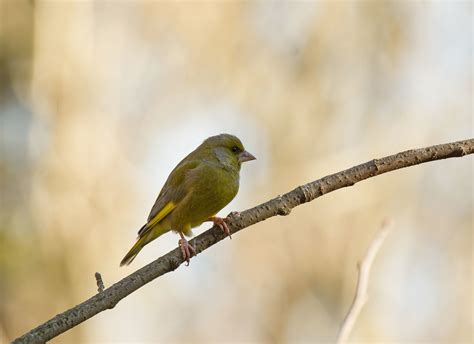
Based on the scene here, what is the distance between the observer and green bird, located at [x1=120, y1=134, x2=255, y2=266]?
5.61 meters

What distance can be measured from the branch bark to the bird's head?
7.31 feet

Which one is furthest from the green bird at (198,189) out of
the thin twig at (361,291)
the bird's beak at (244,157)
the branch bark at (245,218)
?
the thin twig at (361,291)

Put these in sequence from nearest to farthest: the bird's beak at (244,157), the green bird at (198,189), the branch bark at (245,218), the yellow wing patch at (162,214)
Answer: the branch bark at (245,218) → the green bird at (198,189) → the yellow wing patch at (162,214) → the bird's beak at (244,157)

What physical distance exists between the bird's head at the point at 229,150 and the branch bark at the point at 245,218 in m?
2.23

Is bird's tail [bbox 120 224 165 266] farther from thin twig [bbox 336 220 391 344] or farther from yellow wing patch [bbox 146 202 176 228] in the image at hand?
thin twig [bbox 336 220 391 344]

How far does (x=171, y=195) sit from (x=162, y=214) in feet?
0.63

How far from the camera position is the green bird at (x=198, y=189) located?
18.4 feet

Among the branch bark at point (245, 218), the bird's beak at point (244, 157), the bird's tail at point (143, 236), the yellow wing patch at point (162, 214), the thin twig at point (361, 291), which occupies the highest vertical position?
the bird's beak at point (244, 157)

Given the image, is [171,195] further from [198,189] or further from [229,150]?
[229,150]

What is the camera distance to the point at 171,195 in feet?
19.6

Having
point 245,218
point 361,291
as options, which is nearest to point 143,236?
point 245,218

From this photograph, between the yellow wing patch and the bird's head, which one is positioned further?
the bird's head

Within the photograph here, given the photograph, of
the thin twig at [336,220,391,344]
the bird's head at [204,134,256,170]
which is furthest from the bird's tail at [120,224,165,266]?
the thin twig at [336,220,391,344]

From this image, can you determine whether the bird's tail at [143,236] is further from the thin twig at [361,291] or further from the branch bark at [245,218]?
the thin twig at [361,291]
